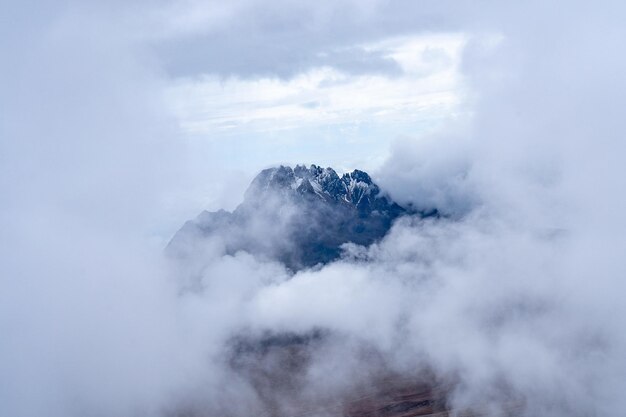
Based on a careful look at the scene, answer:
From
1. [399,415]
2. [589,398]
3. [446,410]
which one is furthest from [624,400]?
[399,415]

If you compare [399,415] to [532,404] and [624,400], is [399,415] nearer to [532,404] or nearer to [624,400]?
[532,404]

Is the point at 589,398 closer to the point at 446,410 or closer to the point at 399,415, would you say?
the point at 446,410

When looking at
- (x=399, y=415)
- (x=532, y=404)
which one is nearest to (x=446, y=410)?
(x=399, y=415)

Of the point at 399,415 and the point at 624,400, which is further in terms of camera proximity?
the point at 399,415

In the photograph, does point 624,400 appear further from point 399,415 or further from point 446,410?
point 399,415

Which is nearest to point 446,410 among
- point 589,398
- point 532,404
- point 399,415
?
point 399,415
